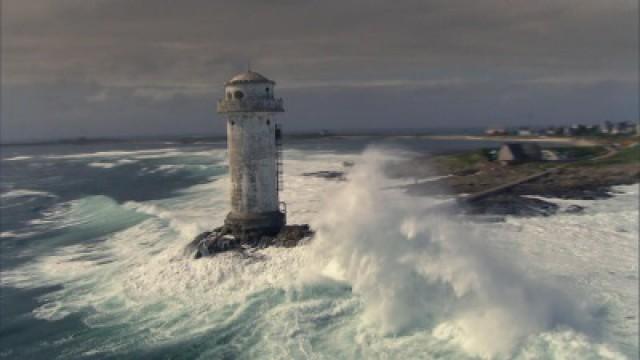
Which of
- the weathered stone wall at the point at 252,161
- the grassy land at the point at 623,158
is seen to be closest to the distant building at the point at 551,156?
the grassy land at the point at 623,158

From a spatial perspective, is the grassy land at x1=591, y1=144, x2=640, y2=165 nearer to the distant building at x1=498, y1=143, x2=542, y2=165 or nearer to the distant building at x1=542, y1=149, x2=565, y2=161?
the distant building at x1=542, y1=149, x2=565, y2=161

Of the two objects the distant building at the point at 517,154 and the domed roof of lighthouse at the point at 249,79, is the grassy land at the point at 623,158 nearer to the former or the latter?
the distant building at the point at 517,154

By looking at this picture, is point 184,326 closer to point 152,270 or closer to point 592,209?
point 152,270

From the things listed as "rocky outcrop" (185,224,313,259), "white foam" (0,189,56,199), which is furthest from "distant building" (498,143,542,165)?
"white foam" (0,189,56,199)

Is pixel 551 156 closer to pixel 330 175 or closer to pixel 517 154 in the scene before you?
pixel 517 154

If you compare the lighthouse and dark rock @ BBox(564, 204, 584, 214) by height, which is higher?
the lighthouse


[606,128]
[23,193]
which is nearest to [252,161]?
[23,193]
